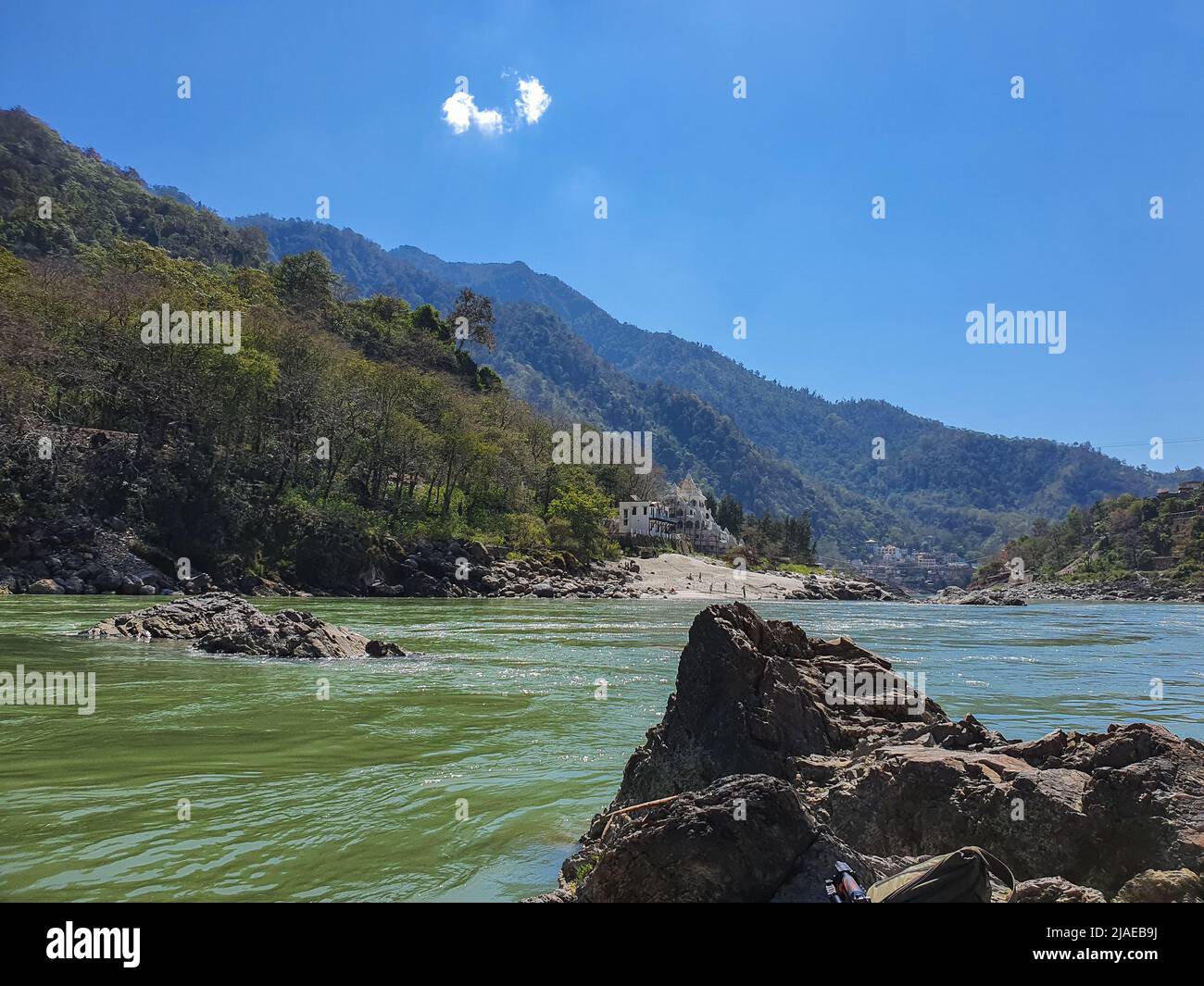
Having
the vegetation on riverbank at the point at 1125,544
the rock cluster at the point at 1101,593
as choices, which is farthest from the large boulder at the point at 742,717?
the vegetation on riverbank at the point at 1125,544

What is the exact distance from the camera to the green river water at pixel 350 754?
6.12m

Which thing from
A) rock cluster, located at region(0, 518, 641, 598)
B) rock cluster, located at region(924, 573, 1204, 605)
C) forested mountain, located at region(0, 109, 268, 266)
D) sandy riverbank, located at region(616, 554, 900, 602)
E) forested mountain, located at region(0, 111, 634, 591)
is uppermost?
forested mountain, located at region(0, 109, 268, 266)

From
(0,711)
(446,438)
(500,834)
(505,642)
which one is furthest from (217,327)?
(500,834)

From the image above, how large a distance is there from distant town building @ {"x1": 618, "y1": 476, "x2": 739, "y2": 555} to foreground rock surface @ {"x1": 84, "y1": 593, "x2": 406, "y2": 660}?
8176 centimetres

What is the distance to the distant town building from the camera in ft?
347

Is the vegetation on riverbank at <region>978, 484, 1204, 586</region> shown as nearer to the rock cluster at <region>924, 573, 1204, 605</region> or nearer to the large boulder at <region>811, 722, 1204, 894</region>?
the rock cluster at <region>924, 573, 1204, 605</region>

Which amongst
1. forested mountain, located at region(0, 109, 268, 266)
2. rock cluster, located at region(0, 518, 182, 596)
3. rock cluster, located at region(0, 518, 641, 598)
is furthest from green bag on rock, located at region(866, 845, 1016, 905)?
forested mountain, located at region(0, 109, 268, 266)

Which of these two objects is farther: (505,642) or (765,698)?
(505,642)

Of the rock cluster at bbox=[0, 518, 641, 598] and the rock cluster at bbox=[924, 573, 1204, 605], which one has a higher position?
the rock cluster at bbox=[0, 518, 641, 598]

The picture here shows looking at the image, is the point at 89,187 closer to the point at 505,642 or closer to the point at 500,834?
the point at 505,642

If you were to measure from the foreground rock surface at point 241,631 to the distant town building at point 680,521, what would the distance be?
81.8 m

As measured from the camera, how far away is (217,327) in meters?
51.9

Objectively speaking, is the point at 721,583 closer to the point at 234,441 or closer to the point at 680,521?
the point at 680,521
